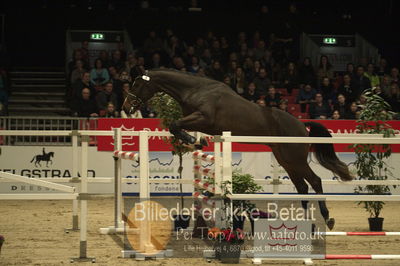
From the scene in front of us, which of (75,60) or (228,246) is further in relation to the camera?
(75,60)

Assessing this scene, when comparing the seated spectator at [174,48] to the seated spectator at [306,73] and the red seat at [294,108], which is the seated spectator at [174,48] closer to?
the seated spectator at [306,73]

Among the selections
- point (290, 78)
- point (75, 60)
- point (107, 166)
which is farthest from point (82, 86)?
point (290, 78)

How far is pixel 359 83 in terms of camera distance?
1675 centimetres

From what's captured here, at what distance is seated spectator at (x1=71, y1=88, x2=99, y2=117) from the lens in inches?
571

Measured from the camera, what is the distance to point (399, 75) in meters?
18.0

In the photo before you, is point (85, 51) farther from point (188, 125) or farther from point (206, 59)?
point (188, 125)

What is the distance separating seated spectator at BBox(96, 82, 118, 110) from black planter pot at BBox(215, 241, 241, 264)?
8.27m

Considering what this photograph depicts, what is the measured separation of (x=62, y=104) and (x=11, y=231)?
29.4 feet

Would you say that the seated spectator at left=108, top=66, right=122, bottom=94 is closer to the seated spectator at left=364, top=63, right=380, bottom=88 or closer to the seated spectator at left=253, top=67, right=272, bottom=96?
the seated spectator at left=253, top=67, right=272, bottom=96

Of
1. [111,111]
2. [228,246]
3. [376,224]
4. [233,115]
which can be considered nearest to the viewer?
[228,246]

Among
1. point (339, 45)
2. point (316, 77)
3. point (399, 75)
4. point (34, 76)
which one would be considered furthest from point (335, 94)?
point (34, 76)

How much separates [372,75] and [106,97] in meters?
6.72

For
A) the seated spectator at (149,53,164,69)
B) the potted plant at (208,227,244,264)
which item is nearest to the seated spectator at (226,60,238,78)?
the seated spectator at (149,53,164,69)

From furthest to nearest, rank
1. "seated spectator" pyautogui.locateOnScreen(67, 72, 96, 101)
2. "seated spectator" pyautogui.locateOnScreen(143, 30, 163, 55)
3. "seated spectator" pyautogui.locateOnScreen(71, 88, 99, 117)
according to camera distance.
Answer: "seated spectator" pyautogui.locateOnScreen(143, 30, 163, 55)
"seated spectator" pyautogui.locateOnScreen(67, 72, 96, 101)
"seated spectator" pyautogui.locateOnScreen(71, 88, 99, 117)
